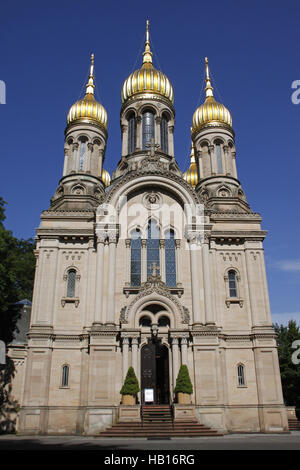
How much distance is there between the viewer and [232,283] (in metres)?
26.3

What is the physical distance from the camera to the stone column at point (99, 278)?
23781 mm

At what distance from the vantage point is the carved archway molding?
78.1 feet

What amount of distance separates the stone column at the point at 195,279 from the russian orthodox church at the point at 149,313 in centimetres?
6

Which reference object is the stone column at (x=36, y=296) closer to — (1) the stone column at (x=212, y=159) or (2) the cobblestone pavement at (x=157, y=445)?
(2) the cobblestone pavement at (x=157, y=445)

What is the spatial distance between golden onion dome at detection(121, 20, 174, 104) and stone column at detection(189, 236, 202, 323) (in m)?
15.8

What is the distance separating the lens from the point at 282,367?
3909 centimetres

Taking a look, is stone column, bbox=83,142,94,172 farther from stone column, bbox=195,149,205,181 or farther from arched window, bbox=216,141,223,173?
arched window, bbox=216,141,223,173

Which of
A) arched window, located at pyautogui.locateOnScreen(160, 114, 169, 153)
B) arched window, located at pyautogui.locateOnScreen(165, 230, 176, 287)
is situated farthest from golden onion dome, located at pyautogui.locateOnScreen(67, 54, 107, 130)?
arched window, located at pyautogui.locateOnScreen(165, 230, 176, 287)

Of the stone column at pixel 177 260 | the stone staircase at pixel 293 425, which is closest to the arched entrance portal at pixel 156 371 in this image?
the stone column at pixel 177 260

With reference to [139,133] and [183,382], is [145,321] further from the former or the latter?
[139,133]

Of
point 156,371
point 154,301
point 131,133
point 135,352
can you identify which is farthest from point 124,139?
point 156,371
